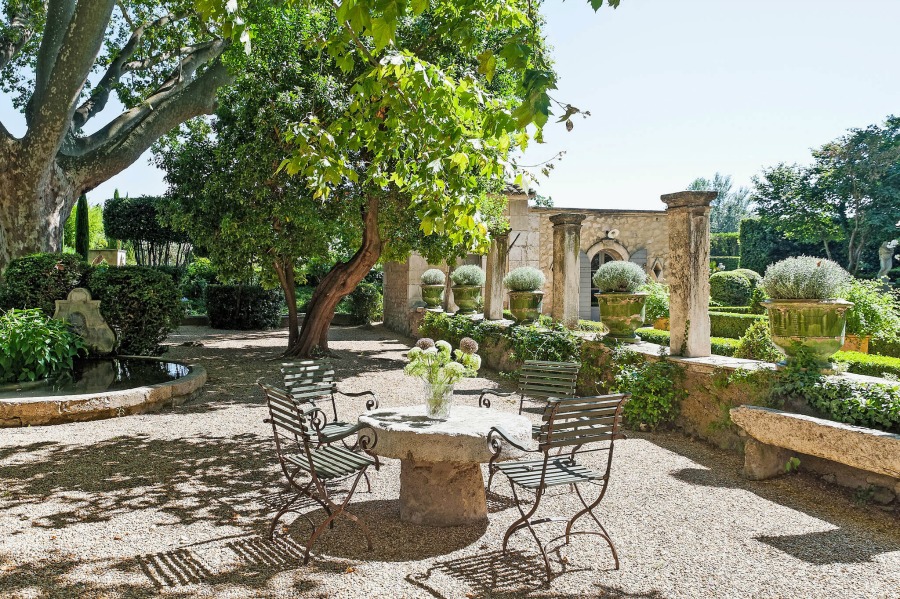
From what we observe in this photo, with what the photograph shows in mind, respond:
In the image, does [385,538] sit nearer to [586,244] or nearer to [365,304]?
[365,304]

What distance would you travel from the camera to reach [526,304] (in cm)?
1007

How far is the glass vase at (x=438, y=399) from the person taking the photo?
403 cm

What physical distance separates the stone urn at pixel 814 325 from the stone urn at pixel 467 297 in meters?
8.66

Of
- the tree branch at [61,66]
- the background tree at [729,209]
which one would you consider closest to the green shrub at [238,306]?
the tree branch at [61,66]

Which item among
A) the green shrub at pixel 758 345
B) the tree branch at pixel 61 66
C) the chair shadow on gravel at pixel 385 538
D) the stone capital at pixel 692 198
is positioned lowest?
the chair shadow on gravel at pixel 385 538

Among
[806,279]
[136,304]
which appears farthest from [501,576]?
[136,304]

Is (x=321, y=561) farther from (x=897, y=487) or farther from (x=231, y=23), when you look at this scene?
(x=897, y=487)

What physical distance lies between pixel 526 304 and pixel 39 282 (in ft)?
23.4

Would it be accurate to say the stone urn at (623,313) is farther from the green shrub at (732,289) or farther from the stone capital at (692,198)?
the green shrub at (732,289)

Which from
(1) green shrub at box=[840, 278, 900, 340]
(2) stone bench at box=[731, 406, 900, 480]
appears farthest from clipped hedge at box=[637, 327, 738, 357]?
(2) stone bench at box=[731, 406, 900, 480]

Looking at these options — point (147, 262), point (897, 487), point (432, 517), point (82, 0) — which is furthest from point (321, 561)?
point (147, 262)

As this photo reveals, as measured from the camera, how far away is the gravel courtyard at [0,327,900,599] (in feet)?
10.1

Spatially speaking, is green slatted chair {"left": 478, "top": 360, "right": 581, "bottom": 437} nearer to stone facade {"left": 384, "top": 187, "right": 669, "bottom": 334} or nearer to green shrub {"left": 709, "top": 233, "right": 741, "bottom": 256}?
stone facade {"left": 384, "top": 187, "right": 669, "bottom": 334}

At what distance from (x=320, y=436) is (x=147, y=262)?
21655mm
